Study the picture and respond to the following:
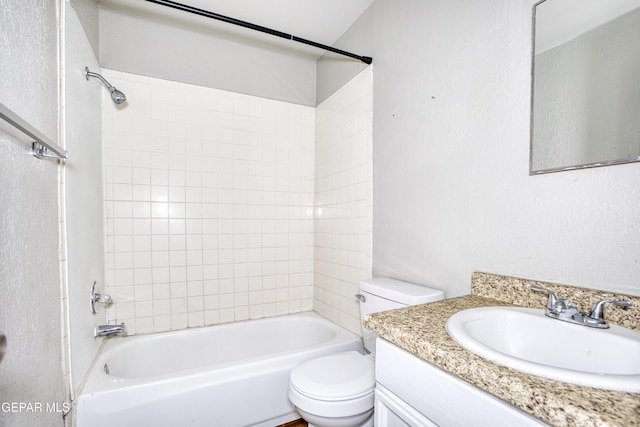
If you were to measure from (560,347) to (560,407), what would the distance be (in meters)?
0.40

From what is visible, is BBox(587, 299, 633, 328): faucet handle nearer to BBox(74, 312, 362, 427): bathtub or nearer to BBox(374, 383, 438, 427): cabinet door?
BBox(374, 383, 438, 427): cabinet door

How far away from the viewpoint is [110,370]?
1602 millimetres

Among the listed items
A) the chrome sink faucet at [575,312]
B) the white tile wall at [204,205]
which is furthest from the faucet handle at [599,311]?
the white tile wall at [204,205]

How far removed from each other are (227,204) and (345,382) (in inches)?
57.7

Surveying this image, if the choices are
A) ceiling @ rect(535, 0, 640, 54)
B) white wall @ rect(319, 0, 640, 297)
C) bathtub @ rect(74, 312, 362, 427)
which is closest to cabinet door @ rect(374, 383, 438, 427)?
white wall @ rect(319, 0, 640, 297)

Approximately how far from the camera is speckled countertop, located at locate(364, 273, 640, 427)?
44 centimetres

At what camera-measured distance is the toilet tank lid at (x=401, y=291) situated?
1250 millimetres

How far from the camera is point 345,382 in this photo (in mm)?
1244

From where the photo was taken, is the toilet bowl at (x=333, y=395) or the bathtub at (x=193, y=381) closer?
the toilet bowl at (x=333, y=395)

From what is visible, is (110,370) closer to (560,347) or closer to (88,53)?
(88,53)

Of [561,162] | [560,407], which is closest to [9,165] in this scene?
[560,407]

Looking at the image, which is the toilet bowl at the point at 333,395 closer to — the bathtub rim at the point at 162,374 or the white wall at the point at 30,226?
the bathtub rim at the point at 162,374

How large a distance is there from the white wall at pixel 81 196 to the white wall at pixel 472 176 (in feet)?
4.92

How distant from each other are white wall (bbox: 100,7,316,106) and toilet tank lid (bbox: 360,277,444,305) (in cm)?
167
